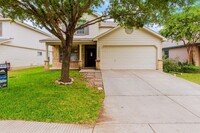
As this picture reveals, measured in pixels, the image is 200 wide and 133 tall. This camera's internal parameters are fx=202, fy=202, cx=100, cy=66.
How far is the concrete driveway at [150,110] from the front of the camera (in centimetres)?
562

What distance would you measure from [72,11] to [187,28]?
1448cm

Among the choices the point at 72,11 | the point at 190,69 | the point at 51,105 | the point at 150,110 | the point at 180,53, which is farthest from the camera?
the point at 180,53

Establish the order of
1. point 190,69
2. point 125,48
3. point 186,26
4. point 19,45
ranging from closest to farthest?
point 125,48
point 190,69
point 186,26
point 19,45

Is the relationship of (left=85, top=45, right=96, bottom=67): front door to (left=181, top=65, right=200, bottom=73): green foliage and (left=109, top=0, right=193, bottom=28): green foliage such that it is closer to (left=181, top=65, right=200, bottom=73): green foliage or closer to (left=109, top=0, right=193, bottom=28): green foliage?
(left=109, top=0, right=193, bottom=28): green foliage

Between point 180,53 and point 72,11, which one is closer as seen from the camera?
point 72,11

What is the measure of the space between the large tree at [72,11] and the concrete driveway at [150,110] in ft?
13.4

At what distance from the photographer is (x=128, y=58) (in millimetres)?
19594

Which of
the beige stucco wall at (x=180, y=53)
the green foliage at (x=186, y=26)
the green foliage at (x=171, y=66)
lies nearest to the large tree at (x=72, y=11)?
the green foliage at (x=186, y=26)

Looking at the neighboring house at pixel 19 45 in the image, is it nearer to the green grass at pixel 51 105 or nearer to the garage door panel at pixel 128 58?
the garage door panel at pixel 128 58

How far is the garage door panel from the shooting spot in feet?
63.9

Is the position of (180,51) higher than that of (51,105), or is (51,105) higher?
(180,51)

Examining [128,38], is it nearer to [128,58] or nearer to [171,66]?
[128,58]

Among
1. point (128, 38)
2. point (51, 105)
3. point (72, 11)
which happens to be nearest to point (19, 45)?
point (128, 38)

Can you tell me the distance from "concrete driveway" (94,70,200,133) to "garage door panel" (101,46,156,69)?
27.9 feet
